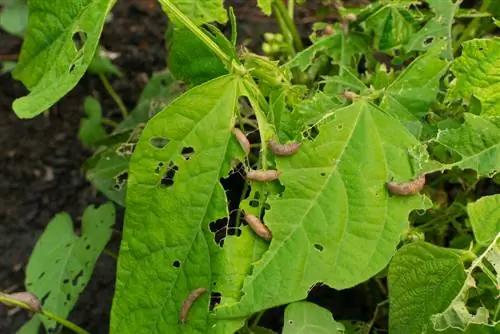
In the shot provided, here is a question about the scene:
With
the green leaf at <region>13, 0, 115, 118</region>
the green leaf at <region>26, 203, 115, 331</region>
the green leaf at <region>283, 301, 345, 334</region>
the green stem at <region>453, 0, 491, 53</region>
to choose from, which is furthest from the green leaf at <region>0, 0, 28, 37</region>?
the green leaf at <region>283, 301, 345, 334</region>

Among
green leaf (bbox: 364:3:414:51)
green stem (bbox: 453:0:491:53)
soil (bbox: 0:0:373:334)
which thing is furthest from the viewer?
soil (bbox: 0:0:373:334)

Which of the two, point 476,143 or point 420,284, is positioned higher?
point 476,143

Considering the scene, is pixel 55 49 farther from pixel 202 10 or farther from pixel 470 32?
pixel 470 32

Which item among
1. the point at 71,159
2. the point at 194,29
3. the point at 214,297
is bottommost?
the point at 71,159

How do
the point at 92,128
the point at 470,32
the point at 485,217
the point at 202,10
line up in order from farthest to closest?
the point at 92,128 < the point at 470,32 < the point at 202,10 < the point at 485,217

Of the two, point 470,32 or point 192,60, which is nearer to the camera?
point 192,60

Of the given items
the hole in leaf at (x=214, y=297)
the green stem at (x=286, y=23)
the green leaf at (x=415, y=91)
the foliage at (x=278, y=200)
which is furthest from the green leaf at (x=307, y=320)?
the green stem at (x=286, y=23)

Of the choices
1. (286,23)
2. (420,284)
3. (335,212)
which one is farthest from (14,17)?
(420,284)

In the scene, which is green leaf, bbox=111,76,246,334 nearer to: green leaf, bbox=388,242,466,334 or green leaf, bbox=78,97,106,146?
green leaf, bbox=388,242,466,334
